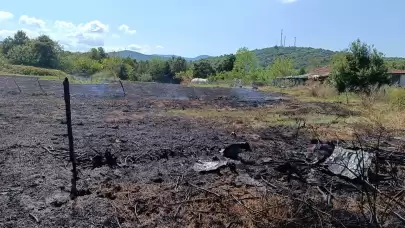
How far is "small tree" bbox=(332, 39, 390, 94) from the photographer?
26547 millimetres

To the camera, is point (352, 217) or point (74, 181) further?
point (74, 181)

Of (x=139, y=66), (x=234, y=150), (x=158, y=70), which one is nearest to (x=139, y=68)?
(x=139, y=66)

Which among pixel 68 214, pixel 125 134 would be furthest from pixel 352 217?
pixel 125 134

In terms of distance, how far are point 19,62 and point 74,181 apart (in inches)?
3014

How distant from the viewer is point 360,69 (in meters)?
26.8

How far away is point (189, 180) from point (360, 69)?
79.4 feet

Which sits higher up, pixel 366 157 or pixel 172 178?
pixel 366 157

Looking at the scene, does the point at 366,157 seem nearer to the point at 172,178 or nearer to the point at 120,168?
the point at 172,178

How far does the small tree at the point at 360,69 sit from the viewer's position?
26.5 metres

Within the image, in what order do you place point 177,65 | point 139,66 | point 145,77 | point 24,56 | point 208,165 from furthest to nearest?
point 177,65 < point 139,66 < point 145,77 < point 24,56 < point 208,165

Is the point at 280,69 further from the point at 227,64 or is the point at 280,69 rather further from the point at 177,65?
the point at 177,65

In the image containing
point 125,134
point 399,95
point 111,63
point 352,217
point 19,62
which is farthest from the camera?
point 111,63

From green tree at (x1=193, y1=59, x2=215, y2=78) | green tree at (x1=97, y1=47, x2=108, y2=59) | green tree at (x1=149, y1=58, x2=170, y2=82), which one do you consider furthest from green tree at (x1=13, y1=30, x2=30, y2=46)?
green tree at (x1=193, y1=59, x2=215, y2=78)

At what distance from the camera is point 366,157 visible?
249 inches
